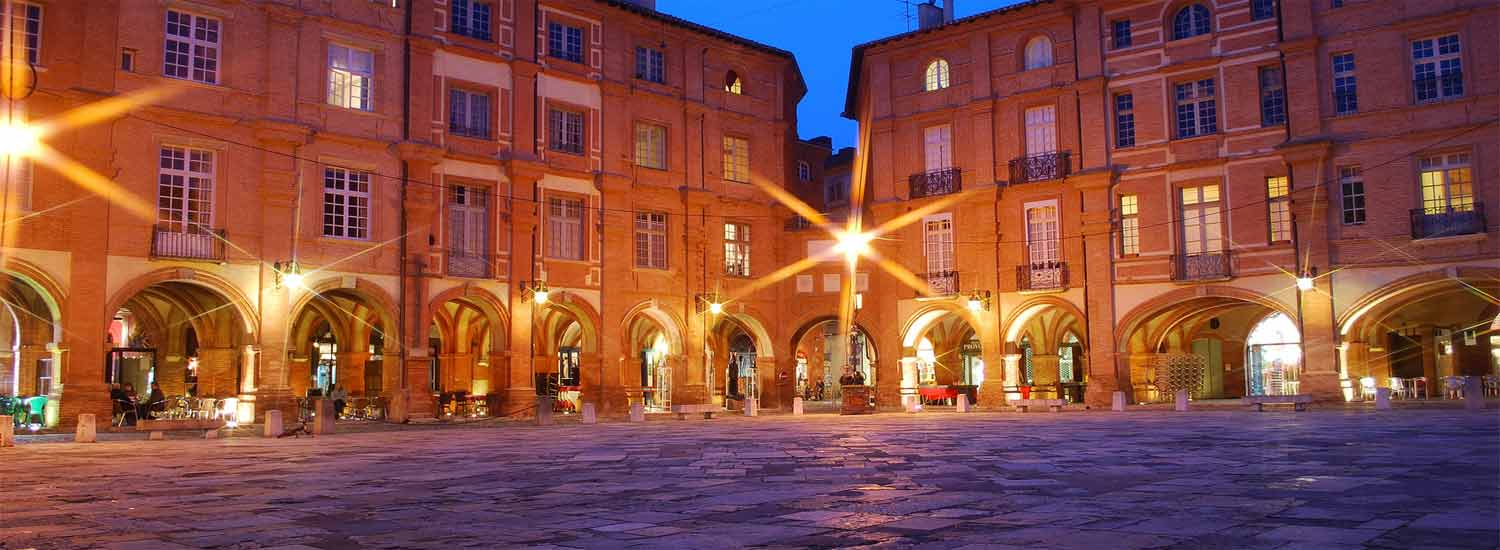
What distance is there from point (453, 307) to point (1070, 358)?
2231 cm

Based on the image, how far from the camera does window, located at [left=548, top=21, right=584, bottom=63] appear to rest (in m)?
32.2

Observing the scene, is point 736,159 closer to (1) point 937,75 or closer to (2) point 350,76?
(1) point 937,75

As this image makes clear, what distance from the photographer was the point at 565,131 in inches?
1278

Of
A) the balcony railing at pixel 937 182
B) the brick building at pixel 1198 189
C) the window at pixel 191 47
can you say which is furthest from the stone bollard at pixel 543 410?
the balcony railing at pixel 937 182

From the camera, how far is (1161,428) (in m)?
19.3

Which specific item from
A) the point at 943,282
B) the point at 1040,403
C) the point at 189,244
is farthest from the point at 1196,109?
the point at 189,244

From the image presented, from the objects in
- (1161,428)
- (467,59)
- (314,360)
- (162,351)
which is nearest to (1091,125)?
(1161,428)

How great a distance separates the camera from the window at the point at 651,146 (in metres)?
34.2

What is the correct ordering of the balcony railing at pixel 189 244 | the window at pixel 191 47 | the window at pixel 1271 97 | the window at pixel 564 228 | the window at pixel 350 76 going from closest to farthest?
the balcony railing at pixel 189 244 < the window at pixel 191 47 < the window at pixel 350 76 < the window at pixel 1271 97 < the window at pixel 564 228

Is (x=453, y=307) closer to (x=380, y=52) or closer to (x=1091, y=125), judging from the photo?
(x=380, y=52)

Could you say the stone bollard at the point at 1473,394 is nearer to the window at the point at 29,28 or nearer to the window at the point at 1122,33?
the window at the point at 1122,33

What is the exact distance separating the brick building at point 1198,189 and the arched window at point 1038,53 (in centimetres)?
5

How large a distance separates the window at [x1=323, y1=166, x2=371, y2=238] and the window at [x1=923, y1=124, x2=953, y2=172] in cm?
1714

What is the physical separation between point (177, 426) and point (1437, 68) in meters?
30.3
